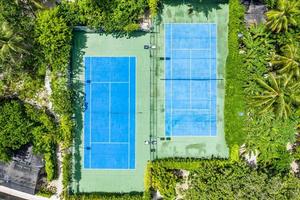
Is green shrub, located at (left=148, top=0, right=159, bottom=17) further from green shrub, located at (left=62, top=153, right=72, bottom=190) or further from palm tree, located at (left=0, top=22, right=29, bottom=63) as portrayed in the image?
green shrub, located at (left=62, top=153, right=72, bottom=190)

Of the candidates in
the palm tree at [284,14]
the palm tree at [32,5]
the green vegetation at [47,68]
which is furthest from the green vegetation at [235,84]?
the palm tree at [32,5]

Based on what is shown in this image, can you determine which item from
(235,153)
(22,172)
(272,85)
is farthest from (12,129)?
(272,85)

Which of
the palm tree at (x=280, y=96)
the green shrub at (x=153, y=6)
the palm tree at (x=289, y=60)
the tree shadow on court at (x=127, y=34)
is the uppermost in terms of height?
the green shrub at (x=153, y=6)

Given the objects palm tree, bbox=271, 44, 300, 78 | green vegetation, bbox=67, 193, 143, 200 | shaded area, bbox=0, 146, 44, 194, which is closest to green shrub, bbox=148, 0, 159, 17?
palm tree, bbox=271, 44, 300, 78

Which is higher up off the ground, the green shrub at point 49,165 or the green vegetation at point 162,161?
the green vegetation at point 162,161

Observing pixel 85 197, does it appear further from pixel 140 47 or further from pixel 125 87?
pixel 140 47

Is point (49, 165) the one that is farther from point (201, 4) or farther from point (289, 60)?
point (289, 60)

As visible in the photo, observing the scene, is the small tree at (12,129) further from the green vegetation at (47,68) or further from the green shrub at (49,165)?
the green shrub at (49,165)
